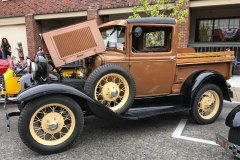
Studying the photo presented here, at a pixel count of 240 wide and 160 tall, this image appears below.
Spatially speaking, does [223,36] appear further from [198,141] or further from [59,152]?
[59,152]

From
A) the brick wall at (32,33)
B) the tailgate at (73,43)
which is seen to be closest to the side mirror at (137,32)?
the tailgate at (73,43)

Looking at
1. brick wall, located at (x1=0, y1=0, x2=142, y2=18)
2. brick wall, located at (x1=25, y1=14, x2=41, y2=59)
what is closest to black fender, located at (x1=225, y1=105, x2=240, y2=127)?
brick wall, located at (x1=0, y1=0, x2=142, y2=18)

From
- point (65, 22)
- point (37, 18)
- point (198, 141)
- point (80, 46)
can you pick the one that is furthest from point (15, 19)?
point (198, 141)

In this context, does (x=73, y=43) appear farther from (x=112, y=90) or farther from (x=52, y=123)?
(x=52, y=123)

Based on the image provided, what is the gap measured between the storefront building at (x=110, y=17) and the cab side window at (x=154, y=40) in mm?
5998

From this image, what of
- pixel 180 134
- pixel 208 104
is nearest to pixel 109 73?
pixel 180 134

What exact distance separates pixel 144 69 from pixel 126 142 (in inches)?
49.5

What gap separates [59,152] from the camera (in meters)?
3.66

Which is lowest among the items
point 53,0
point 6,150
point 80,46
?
point 6,150

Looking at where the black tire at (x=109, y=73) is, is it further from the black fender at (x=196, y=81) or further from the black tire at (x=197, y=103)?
the black tire at (x=197, y=103)

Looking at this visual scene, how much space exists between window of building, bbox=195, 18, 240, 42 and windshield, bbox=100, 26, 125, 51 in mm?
8799

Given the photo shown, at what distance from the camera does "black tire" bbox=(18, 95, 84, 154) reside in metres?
3.41

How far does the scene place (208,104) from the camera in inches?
187

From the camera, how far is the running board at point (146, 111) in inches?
160
